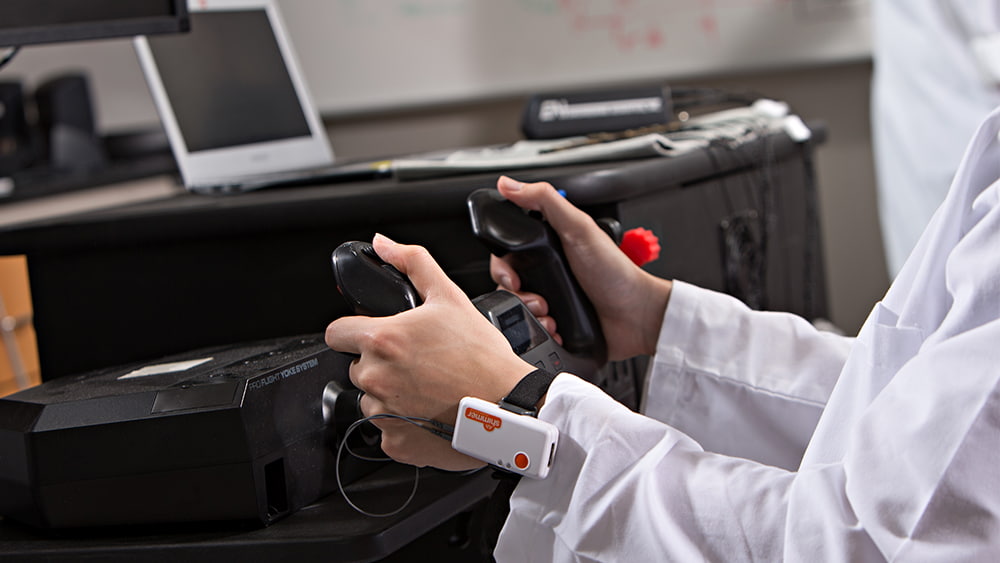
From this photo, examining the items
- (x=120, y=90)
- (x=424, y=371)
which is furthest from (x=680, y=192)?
(x=120, y=90)

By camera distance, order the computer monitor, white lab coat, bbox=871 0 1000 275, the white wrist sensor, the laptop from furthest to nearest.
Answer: white lab coat, bbox=871 0 1000 275, the laptop, the computer monitor, the white wrist sensor

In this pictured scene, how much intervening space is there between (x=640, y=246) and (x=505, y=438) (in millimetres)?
308

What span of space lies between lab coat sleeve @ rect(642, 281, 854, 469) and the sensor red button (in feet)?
1.00

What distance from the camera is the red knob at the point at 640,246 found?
88cm

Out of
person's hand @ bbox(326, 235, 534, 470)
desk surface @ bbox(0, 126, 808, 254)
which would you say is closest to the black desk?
desk surface @ bbox(0, 126, 808, 254)

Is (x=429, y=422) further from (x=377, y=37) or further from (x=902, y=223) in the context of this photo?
(x=377, y=37)

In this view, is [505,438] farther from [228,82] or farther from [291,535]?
[228,82]

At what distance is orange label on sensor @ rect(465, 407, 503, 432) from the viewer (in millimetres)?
628

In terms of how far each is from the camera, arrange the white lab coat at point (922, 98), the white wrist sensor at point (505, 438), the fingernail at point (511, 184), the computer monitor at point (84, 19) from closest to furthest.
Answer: the white wrist sensor at point (505, 438), the fingernail at point (511, 184), the computer monitor at point (84, 19), the white lab coat at point (922, 98)

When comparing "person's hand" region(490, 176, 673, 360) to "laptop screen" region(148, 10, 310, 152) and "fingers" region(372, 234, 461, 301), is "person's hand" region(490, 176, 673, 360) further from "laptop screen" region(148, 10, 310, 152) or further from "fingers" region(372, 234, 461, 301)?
"laptop screen" region(148, 10, 310, 152)

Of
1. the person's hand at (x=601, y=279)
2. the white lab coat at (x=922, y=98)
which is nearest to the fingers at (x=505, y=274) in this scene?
the person's hand at (x=601, y=279)

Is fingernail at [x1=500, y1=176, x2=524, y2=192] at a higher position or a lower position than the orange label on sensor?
higher

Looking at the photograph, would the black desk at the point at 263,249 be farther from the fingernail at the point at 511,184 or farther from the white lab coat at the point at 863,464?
the white lab coat at the point at 863,464

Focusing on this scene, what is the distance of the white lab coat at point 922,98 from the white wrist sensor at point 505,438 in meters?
1.55
